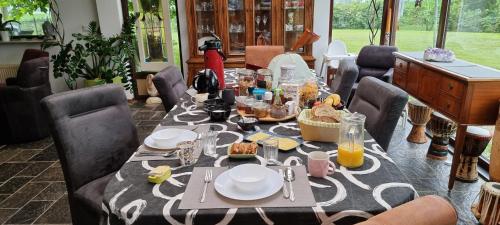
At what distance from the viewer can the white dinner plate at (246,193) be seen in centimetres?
104

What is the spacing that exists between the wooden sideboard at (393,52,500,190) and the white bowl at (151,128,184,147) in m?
1.90

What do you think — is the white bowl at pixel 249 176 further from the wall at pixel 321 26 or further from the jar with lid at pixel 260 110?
the wall at pixel 321 26

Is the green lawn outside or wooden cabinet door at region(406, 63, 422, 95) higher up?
the green lawn outside

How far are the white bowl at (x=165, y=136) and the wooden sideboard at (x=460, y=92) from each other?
190cm

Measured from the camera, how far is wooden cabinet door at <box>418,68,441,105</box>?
2678mm

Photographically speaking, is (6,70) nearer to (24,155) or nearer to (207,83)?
(24,155)

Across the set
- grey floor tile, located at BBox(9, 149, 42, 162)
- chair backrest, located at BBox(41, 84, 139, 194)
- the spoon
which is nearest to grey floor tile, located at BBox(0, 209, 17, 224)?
grey floor tile, located at BBox(9, 149, 42, 162)

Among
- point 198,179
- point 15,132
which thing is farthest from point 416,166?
point 15,132

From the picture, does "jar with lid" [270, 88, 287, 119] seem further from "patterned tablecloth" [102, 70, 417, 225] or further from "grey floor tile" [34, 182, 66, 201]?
"grey floor tile" [34, 182, 66, 201]

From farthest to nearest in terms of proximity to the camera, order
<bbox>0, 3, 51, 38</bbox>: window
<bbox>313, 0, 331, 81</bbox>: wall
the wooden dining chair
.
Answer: <bbox>0, 3, 51, 38</bbox>: window
<bbox>313, 0, 331, 81</bbox>: wall
the wooden dining chair

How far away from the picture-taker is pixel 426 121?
126 inches

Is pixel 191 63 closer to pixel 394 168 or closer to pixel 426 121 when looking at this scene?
pixel 426 121

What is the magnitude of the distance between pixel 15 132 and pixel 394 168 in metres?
3.74

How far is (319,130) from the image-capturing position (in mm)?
1442
